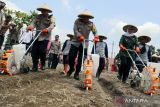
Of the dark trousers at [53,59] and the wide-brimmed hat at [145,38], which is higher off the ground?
the wide-brimmed hat at [145,38]

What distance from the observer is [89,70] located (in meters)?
10.3

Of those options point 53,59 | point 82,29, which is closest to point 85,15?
point 82,29

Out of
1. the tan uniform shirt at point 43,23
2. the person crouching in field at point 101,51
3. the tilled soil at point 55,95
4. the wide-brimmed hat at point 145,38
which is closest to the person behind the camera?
the tilled soil at point 55,95

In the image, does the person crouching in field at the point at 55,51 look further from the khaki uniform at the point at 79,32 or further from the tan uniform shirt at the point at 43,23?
the khaki uniform at the point at 79,32

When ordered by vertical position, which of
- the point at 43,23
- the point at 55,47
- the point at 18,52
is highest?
the point at 43,23

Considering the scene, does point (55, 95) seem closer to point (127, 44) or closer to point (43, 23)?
point (43, 23)

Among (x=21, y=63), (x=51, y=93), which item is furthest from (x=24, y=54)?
(x=51, y=93)

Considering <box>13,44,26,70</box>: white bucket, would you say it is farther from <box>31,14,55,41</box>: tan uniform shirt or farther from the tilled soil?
<box>31,14,55,41</box>: tan uniform shirt

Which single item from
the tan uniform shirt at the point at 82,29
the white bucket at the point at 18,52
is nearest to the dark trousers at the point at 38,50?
the white bucket at the point at 18,52

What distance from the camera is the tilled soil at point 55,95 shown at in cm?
806

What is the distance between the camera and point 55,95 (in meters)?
8.62

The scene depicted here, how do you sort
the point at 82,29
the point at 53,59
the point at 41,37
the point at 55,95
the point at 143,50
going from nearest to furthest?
1. the point at 55,95
2. the point at 82,29
3. the point at 41,37
4. the point at 143,50
5. the point at 53,59

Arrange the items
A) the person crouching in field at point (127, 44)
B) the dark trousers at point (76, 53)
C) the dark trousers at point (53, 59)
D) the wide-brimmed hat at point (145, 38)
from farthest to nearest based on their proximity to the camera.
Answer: the dark trousers at point (53, 59) < the wide-brimmed hat at point (145, 38) < the person crouching in field at point (127, 44) < the dark trousers at point (76, 53)

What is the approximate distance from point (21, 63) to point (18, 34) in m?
6.82
